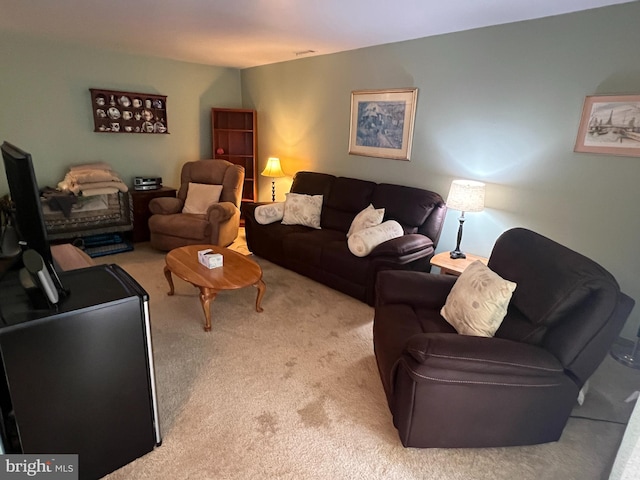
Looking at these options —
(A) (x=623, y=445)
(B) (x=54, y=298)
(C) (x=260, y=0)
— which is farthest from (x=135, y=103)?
(A) (x=623, y=445)

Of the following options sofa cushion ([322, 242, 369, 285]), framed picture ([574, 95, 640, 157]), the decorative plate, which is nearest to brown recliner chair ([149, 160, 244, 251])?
the decorative plate

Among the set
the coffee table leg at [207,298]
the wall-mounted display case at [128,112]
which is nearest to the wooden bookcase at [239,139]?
the wall-mounted display case at [128,112]

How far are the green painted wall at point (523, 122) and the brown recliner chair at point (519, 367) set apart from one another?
1117 mm

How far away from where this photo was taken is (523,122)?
2908 millimetres

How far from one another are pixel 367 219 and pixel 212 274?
1.52 meters

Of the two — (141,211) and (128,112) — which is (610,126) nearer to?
(141,211)

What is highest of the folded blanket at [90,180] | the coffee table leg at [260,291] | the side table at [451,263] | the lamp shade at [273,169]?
the lamp shade at [273,169]

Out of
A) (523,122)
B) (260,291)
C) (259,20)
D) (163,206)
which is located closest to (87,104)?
(163,206)

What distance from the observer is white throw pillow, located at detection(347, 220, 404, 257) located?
10.3 ft

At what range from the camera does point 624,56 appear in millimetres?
2414

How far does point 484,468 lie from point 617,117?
2.37 metres

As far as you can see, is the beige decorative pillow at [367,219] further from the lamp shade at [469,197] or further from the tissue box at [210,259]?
the tissue box at [210,259]

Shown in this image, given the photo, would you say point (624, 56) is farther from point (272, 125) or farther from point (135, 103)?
point (135, 103)

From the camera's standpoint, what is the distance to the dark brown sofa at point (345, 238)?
3.13m
